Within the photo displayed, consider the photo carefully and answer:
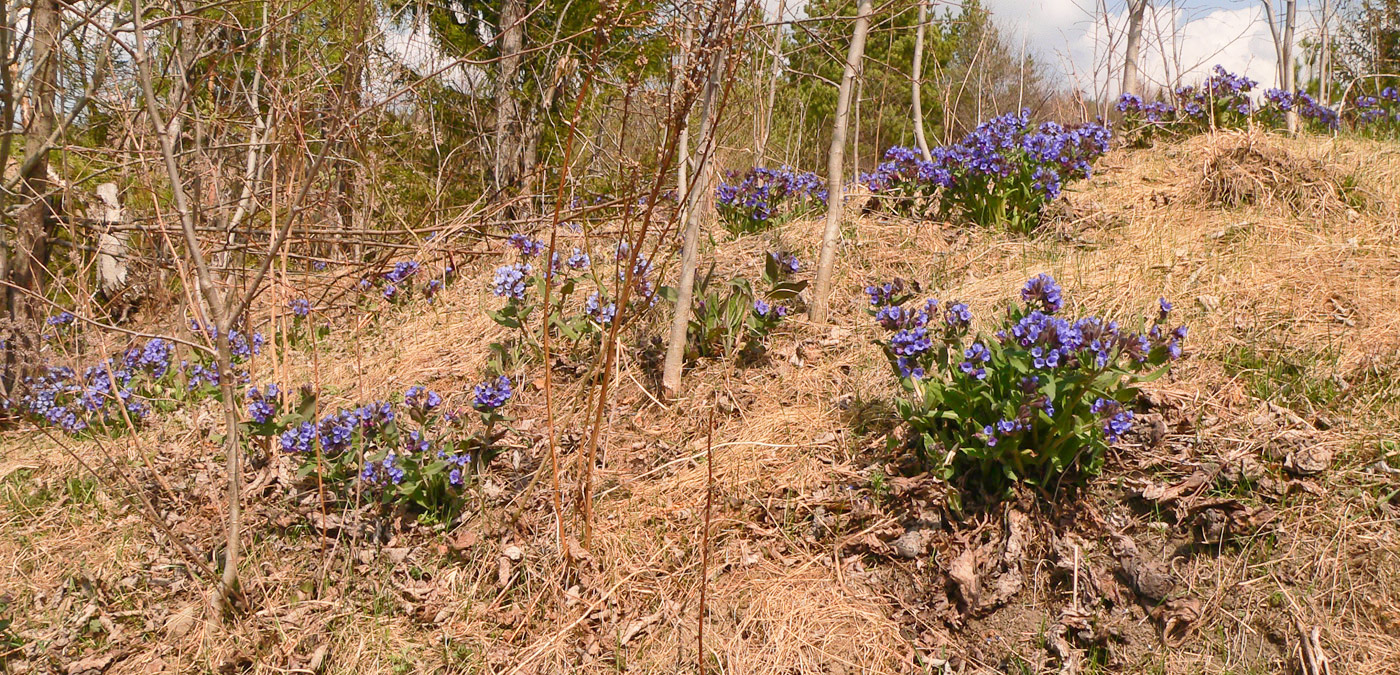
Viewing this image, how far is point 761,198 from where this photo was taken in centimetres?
488

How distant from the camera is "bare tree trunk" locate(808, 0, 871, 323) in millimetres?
3143

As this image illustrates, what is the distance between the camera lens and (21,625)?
2633 millimetres

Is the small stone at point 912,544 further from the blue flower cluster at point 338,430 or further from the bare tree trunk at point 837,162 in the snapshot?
the blue flower cluster at point 338,430

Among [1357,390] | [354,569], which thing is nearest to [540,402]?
[354,569]

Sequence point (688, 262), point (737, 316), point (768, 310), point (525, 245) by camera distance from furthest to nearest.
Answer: point (525, 245) < point (768, 310) < point (737, 316) < point (688, 262)

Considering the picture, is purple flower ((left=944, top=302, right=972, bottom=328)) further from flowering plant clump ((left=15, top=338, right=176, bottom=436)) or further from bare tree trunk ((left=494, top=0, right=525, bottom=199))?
bare tree trunk ((left=494, top=0, right=525, bottom=199))

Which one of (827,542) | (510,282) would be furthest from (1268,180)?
(510,282)

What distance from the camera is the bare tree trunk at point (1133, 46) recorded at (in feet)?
20.1

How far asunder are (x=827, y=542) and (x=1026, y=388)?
31.2 inches

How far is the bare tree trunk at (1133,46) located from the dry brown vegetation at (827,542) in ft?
9.81

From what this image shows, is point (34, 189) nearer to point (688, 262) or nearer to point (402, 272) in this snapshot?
point (402, 272)

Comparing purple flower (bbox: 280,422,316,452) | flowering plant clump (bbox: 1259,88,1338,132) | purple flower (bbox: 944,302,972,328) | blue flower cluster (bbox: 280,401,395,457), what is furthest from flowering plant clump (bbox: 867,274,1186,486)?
flowering plant clump (bbox: 1259,88,1338,132)

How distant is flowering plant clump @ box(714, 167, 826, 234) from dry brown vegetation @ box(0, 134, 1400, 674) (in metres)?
1.41

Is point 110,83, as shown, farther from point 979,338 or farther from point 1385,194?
point 1385,194
